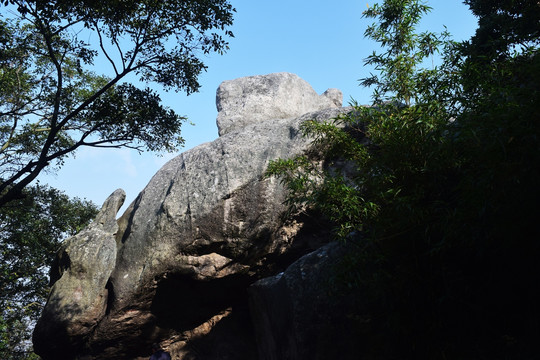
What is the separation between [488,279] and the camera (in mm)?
4348

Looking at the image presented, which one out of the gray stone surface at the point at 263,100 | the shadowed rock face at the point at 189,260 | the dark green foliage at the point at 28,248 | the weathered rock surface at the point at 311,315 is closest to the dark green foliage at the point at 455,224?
the weathered rock surface at the point at 311,315

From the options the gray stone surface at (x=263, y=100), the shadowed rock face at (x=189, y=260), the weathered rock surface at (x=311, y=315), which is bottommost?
the weathered rock surface at (x=311, y=315)

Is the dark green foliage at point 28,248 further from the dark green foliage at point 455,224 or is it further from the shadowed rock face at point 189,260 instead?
the dark green foliage at point 455,224

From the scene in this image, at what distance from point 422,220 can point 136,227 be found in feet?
25.6

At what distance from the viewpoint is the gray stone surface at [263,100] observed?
12.3m

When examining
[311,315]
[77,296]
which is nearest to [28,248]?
[77,296]

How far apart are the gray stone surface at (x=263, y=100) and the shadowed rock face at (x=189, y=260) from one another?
4.91ft

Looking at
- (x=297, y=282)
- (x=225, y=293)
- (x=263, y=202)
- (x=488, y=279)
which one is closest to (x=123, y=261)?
(x=225, y=293)

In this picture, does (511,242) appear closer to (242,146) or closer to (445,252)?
(445,252)

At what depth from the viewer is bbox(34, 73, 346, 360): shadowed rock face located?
9.60 metres

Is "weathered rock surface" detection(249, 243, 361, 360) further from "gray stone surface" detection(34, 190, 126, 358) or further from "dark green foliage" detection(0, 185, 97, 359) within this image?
"dark green foliage" detection(0, 185, 97, 359)

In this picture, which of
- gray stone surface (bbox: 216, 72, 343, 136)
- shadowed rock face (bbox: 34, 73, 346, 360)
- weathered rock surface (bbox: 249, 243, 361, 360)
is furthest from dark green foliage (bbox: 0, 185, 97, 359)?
weathered rock surface (bbox: 249, 243, 361, 360)

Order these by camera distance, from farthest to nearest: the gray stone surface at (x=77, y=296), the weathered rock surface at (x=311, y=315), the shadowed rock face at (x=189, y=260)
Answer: the gray stone surface at (x=77, y=296)
the shadowed rock face at (x=189, y=260)
the weathered rock surface at (x=311, y=315)

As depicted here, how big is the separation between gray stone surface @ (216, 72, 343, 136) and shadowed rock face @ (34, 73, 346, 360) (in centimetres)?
150
